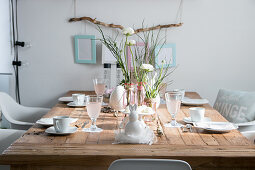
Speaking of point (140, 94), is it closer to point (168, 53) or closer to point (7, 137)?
point (7, 137)

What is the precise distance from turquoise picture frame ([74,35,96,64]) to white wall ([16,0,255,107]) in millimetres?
64

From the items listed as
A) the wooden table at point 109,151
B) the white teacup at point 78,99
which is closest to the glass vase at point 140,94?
the wooden table at point 109,151

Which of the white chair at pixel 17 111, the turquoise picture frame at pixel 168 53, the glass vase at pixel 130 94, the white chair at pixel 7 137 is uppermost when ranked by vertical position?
the turquoise picture frame at pixel 168 53

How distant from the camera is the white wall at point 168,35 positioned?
12.4 feet

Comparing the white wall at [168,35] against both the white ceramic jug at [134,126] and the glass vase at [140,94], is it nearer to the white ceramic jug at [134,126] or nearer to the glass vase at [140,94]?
the glass vase at [140,94]

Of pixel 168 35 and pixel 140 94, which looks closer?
pixel 140 94

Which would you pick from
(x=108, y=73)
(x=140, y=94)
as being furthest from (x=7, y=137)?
(x=108, y=73)

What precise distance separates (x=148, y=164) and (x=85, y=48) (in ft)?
8.81

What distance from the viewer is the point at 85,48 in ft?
12.4

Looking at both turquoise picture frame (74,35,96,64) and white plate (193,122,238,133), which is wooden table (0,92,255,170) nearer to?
white plate (193,122,238,133)

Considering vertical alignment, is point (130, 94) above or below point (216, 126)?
above

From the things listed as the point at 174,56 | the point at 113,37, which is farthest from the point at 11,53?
the point at 174,56

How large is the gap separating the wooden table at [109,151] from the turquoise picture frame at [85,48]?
205 cm

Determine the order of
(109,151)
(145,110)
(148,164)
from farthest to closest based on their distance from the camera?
(145,110)
(109,151)
(148,164)
